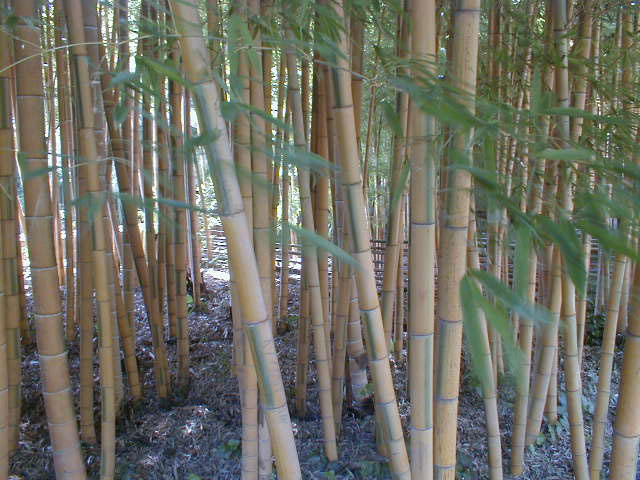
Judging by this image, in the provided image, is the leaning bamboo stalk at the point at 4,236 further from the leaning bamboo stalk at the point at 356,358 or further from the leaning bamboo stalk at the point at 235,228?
the leaning bamboo stalk at the point at 356,358

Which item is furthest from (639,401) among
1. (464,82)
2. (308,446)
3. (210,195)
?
(210,195)

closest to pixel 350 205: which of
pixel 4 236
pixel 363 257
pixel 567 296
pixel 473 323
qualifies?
pixel 363 257

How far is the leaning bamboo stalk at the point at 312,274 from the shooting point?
1464 mm

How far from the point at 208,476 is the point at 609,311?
159cm

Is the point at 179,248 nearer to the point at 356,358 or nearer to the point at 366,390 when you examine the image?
the point at 356,358

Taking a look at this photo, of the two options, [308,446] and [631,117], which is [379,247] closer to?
[308,446]

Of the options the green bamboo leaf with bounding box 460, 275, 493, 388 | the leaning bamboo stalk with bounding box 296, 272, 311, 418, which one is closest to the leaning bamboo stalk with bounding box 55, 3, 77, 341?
the leaning bamboo stalk with bounding box 296, 272, 311, 418

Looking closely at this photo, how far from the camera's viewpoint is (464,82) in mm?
840

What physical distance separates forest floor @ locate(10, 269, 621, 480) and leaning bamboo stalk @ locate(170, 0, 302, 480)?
1173 mm

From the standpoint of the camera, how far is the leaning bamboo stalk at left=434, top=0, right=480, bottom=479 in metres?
0.83

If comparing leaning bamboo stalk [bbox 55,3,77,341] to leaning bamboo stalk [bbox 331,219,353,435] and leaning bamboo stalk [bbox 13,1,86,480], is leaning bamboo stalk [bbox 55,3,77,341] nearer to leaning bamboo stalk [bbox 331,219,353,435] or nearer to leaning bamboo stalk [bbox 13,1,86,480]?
leaning bamboo stalk [bbox 13,1,86,480]

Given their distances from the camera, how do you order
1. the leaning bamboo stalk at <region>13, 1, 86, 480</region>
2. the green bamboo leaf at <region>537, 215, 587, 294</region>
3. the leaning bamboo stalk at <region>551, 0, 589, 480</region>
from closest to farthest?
the green bamboo leaf at <region>537, 215, 587, 294</region> < the leaning bamboo stalk at <region>13, 1, 86, 480</region> < the leaning bamboo stalk at <region>551, 0, 589, 480</region>

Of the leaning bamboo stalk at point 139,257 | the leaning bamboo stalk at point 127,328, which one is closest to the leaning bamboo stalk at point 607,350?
the leaning bamboo stalk at point 139,257

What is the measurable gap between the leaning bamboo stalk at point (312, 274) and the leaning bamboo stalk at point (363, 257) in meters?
0.31
